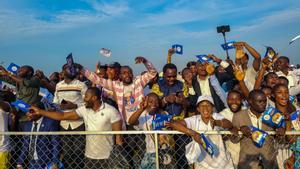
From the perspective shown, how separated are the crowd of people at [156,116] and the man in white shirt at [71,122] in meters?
0.02

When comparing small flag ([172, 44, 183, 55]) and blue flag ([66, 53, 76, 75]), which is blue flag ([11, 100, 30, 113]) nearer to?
blue flag ([66, 53, 76, 75])

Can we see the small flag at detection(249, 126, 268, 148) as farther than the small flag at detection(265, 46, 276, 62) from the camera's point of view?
No

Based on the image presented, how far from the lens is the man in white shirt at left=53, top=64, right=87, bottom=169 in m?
5.48

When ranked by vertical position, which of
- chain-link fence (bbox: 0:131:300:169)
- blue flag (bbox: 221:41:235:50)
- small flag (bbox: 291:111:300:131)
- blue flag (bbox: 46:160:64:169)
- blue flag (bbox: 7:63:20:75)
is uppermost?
blue flag (bbox: 221:41:235:50)

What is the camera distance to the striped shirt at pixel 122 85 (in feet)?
19.0

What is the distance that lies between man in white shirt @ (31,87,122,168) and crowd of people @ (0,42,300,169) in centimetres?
1

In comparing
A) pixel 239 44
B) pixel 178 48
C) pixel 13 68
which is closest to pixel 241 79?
pixel 239 44

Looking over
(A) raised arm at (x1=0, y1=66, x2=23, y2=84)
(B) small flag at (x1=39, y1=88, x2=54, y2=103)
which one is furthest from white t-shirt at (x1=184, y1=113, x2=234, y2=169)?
(A) raised arm at (x1=0, y1=66, x2=23, y2=84)

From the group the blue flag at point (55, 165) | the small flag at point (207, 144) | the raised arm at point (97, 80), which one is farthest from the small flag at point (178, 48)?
the small flag at point (207, 144)

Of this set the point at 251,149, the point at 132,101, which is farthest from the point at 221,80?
the point at 251,149

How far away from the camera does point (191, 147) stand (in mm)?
4324

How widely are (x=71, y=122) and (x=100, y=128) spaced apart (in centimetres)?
108

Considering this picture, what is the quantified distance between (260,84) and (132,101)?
86.3 inches

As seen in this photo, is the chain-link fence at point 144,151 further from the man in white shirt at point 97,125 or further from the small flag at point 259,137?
the small flag at point 259,137
